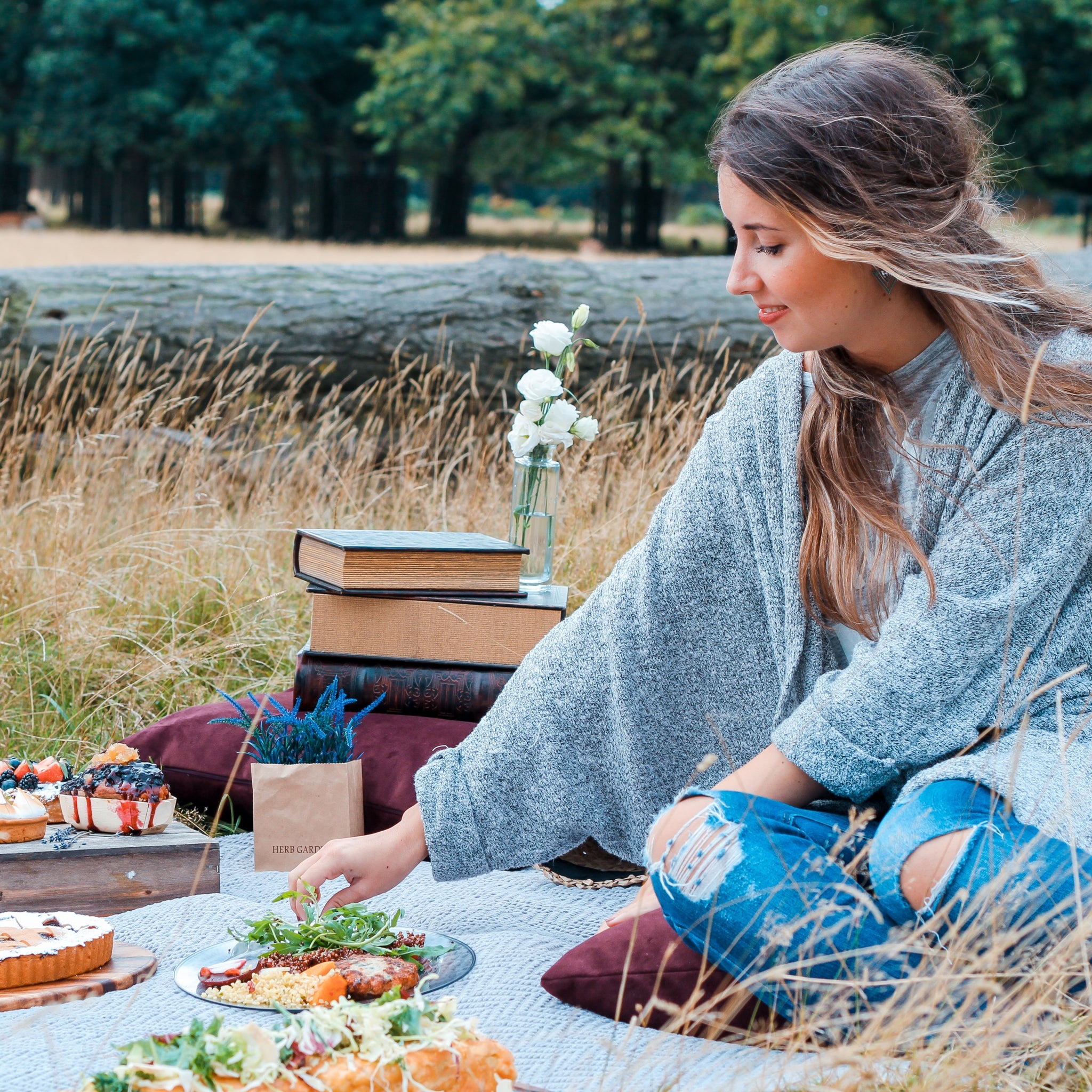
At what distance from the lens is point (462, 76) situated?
26656mm

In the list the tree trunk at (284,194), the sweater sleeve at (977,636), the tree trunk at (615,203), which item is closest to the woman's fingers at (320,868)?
the sweater sleeve at (977,636)

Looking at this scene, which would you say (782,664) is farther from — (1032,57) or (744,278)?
(1032,57)

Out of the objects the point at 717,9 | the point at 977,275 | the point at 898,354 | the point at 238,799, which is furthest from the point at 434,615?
the point at 717,9

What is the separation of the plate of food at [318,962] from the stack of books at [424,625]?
775 mm

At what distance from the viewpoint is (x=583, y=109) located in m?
27.4

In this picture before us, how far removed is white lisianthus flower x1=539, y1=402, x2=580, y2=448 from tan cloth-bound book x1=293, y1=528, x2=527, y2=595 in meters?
0.28

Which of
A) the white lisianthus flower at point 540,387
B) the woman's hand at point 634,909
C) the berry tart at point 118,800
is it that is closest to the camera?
the woman's hand at point 634,909

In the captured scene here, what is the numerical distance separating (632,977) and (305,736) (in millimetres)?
891

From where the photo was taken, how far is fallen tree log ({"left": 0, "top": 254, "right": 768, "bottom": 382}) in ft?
16.8

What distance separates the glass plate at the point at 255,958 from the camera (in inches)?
74.2

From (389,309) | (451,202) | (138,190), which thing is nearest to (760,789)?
(389,309)

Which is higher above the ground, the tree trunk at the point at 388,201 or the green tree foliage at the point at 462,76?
the green tree foliage at the point at 462,76

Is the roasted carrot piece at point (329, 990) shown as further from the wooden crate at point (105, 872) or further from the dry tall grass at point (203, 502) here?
the dry tall grass at point (203, 502)

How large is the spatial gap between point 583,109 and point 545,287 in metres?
23.5
